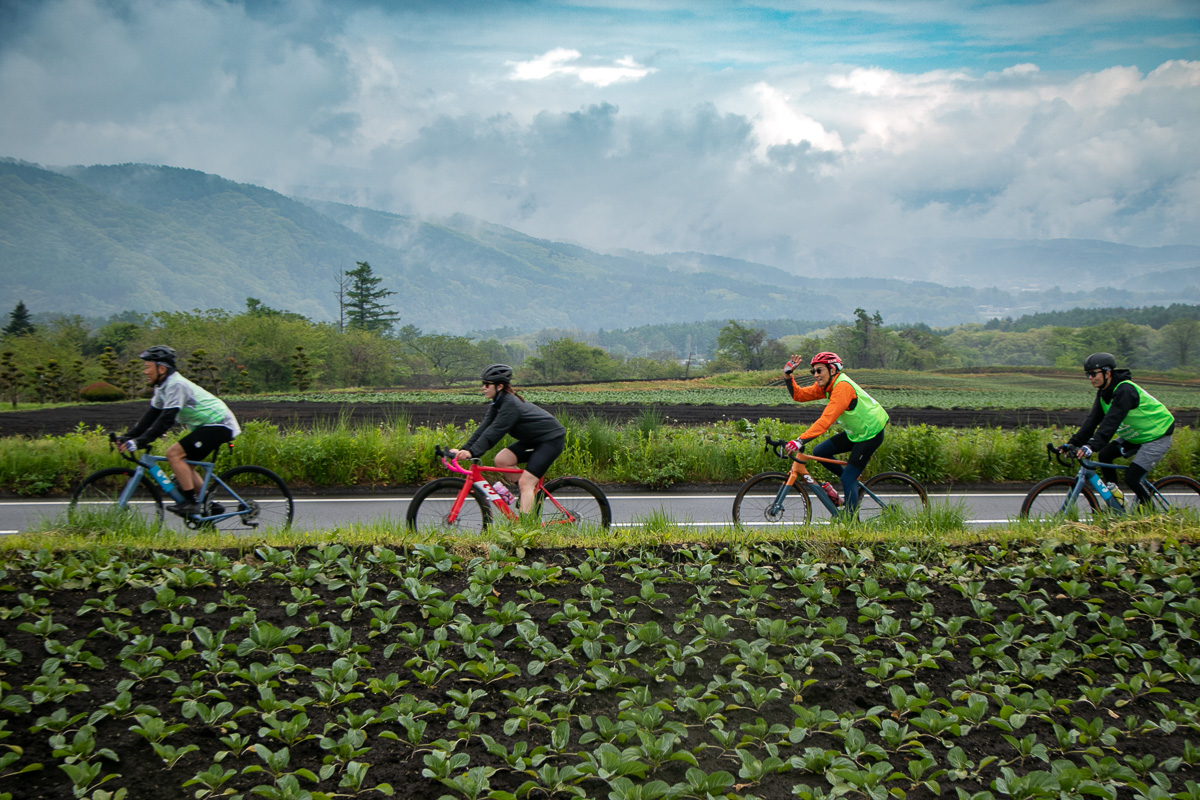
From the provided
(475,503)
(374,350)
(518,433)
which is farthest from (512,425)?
(374,350)

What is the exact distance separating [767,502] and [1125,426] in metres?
3.88

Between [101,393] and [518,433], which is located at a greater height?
[101,393]

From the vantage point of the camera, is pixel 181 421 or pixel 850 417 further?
pixel 850 417

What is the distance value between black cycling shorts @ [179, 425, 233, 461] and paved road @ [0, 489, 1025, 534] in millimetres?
1394

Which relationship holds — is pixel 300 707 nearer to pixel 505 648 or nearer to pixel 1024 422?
pixel 505 648

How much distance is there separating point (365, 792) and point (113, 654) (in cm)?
195

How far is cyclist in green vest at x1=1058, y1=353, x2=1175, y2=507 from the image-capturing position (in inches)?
292

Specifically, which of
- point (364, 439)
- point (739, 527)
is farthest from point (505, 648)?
point (364, 439)

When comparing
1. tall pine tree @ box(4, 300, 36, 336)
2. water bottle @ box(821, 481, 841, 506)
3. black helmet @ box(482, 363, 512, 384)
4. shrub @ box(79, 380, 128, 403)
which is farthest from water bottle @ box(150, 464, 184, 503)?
tall pine tree @ box(4, 300, 36, 336)

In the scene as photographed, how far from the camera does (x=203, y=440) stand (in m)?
7.35

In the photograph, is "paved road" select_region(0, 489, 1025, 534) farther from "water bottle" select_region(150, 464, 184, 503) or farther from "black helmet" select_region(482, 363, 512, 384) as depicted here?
"black helmet" select_region(482, 363, 512, 384)

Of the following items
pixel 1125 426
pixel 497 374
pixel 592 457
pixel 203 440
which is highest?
pixel 497 374

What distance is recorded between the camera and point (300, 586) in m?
4.72

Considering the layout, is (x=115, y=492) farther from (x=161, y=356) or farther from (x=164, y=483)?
(x=161, y=356)
